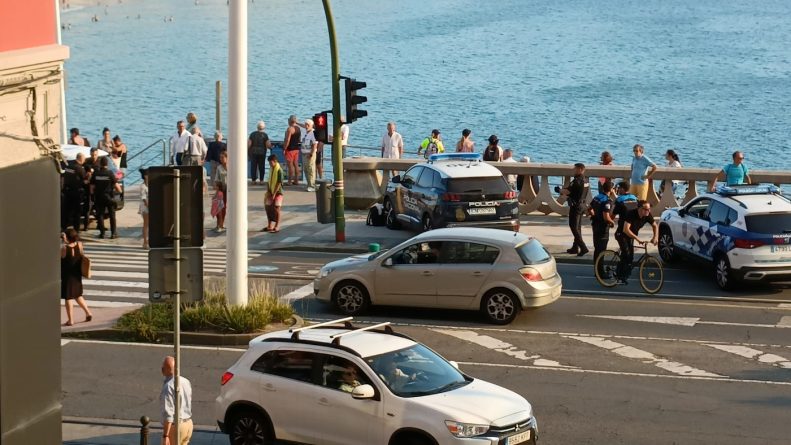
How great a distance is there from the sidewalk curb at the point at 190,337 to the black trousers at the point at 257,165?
17.0 metres

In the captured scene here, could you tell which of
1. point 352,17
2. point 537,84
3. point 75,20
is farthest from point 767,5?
point 75,20

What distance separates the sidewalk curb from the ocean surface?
53.7 metres

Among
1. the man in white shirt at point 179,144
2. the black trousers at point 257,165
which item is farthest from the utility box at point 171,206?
the black trousers at point 257,165

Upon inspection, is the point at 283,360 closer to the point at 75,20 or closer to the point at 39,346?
the point at 39,346

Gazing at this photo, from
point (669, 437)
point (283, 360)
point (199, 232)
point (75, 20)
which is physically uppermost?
point (75, 20)

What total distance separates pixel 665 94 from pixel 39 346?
302 ft

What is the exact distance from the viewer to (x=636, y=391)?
17.7 meters

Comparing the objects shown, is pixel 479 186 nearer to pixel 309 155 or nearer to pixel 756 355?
pixel 756 355

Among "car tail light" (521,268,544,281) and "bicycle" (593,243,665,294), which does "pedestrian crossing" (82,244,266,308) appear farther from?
"bicycle" (593,243,665,294)

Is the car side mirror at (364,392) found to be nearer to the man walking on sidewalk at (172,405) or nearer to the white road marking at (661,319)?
the man walking on sidewalk at (172,405)

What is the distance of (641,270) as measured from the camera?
24.1 m

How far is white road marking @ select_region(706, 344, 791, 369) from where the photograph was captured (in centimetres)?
1916

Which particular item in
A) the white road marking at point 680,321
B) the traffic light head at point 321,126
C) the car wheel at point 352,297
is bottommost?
the white road marking at point 680,321

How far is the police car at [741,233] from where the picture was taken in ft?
76.9
